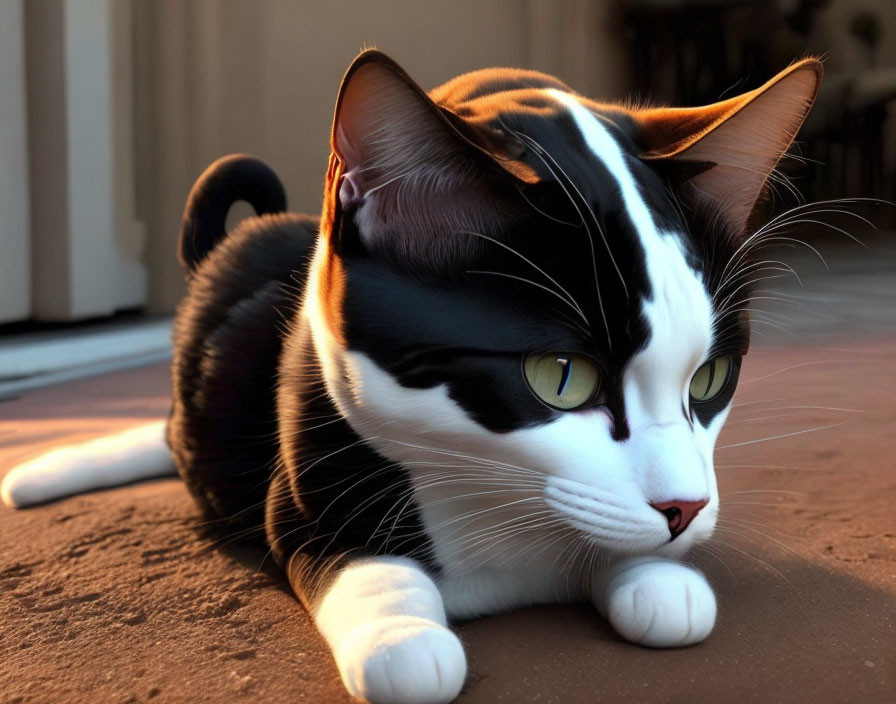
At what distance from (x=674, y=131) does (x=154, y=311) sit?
1.99m

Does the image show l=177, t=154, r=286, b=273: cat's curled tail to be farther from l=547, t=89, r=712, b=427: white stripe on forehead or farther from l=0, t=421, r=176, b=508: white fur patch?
l=547, t=89, r=712, b=427: white stripe on forehead

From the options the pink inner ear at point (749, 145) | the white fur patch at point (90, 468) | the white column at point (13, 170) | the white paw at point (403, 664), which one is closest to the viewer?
the white paw at point (403, 664)

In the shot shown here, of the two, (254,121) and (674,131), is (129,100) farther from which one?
(674,131)

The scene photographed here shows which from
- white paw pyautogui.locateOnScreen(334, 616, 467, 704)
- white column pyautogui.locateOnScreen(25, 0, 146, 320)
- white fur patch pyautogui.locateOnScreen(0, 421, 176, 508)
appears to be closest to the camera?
white paw pyautogui.locateOnScreen(334, 616, 467, 704)

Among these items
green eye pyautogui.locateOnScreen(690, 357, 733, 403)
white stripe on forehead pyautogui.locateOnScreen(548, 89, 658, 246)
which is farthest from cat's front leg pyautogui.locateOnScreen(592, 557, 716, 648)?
white stripe on forehead pyautogui.locateOnScreen(548, 89, 658, 246)

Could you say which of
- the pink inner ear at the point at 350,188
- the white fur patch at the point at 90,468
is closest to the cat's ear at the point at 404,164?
the pink inner ear at the point at 350,188

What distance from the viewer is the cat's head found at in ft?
1.91

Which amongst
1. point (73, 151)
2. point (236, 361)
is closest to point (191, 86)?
point (73, 151)

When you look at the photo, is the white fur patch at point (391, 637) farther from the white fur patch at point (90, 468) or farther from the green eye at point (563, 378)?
the white fur patch at point (90, 468)

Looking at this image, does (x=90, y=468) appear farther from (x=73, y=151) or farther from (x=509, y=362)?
(x=73, y=151)

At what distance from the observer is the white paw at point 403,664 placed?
1.80ft

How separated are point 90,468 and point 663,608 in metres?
0.70

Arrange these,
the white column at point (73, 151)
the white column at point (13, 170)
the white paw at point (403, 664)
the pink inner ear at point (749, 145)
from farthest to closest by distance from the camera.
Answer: the white column at point (73, 151), the white column at point (13, 170), the pink inner ear at point (749, 145), the white paw at point (403, 664)

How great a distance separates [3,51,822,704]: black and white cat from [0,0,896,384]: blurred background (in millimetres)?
1146
